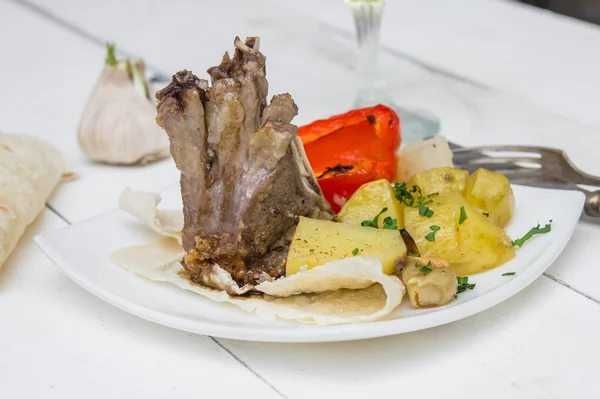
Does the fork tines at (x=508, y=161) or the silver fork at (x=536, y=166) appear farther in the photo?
the fork tines at (x=508, y=161)

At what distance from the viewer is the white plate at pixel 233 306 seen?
2.18 metres

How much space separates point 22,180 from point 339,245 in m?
1.25

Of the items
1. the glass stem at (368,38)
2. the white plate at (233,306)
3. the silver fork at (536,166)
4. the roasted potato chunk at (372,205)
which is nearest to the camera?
the white plate at (233,306)

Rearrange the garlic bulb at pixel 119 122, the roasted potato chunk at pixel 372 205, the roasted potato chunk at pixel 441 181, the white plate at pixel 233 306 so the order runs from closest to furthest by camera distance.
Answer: the white plate at pixel 233 306 < the roasted potato chunk at pixel 372 205 < the roasted potato chunk at pixel 441 181 < the garlic bulb at pixel 119 122

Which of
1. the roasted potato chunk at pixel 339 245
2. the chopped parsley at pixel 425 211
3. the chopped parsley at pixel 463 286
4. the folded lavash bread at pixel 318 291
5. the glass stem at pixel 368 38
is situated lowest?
the folded lavash bread at pixel 318 291

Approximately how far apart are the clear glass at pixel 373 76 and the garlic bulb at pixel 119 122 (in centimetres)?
88

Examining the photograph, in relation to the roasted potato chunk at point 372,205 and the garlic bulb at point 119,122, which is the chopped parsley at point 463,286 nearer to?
the roasted potato chunk at point 372,205

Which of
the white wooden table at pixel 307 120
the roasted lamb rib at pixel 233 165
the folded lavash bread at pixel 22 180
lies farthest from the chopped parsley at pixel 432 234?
the folded lavash bread at pixel 22 180

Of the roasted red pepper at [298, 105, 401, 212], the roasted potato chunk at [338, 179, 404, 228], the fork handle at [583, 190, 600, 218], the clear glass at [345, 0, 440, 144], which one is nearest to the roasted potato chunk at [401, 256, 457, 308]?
the roasted potato chunk at [338, 179, 404, 228]

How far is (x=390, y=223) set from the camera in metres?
2.51

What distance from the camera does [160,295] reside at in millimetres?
2426

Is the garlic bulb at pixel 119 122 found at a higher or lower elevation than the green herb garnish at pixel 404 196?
lower

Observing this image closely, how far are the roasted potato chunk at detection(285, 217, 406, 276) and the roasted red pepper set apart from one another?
40 cm

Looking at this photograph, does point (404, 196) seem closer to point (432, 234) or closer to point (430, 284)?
point (432, 234)
